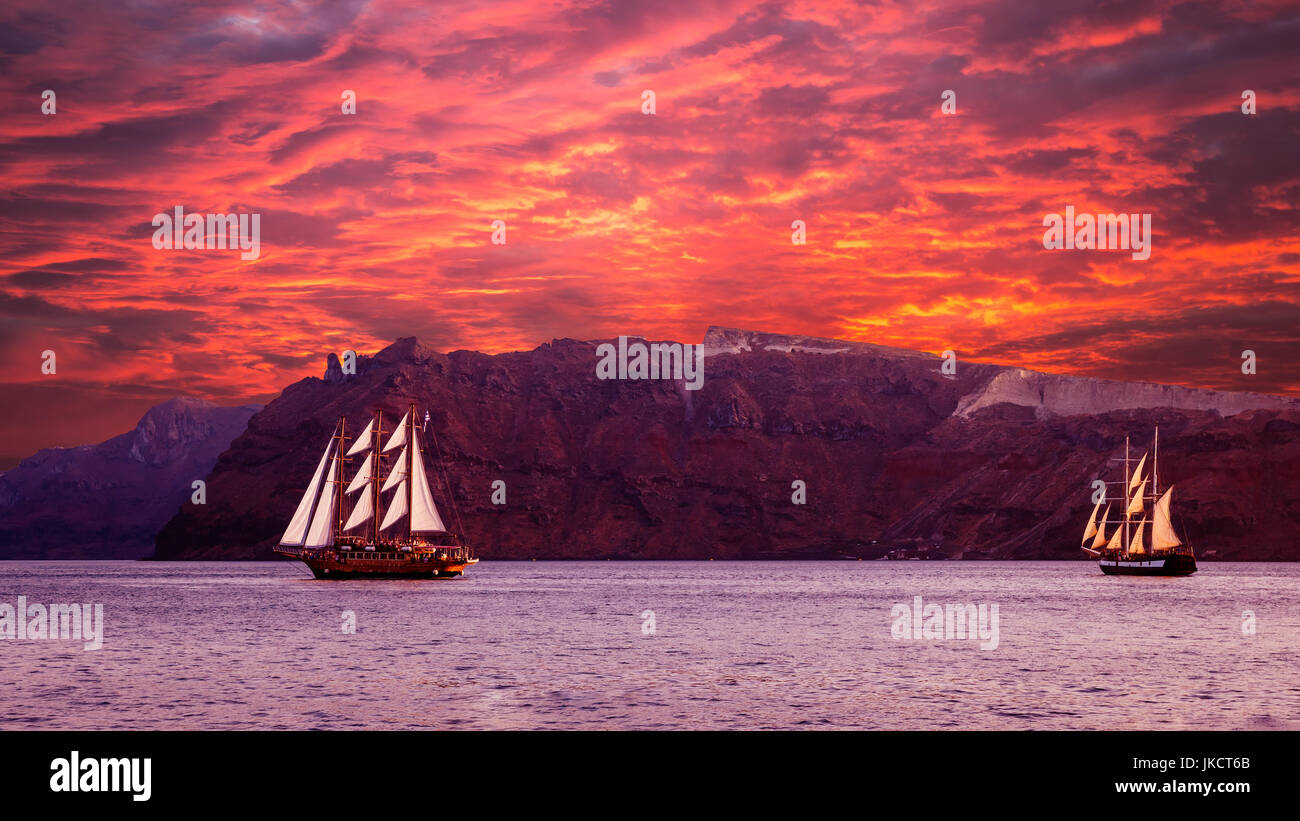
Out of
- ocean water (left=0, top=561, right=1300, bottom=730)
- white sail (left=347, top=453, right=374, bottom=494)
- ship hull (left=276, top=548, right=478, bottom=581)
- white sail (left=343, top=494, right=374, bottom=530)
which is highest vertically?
white sail (left=347, top=453, right=374, bottom=494)

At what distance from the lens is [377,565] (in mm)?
185125

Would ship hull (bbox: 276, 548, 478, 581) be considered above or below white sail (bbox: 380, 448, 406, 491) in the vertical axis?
below

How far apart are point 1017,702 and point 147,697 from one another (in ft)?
111

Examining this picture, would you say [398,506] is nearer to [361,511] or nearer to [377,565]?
[361,511]

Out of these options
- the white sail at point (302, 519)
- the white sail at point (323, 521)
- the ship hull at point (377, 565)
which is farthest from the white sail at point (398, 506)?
the white sail at point (302, 519)

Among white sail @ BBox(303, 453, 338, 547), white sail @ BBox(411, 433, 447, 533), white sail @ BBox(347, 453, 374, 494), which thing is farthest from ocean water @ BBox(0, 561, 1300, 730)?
white sail @ BBox(303, 453, 338, 547)

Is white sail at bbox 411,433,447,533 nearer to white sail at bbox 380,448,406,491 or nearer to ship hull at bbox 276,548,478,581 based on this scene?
white sail at bbox 380,448,406,491

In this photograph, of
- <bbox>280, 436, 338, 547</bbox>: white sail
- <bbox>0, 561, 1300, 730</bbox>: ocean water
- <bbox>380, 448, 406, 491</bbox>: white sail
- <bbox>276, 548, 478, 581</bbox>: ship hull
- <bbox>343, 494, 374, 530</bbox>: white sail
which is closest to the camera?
<bbox>0, 561, 1300, 730</bbox>: ocean water

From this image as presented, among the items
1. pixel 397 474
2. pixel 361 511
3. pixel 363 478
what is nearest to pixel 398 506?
pixel 397 474

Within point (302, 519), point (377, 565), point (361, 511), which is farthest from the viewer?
point (302, 519)

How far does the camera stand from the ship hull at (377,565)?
185625mm

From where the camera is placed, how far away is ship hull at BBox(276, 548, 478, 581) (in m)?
186
